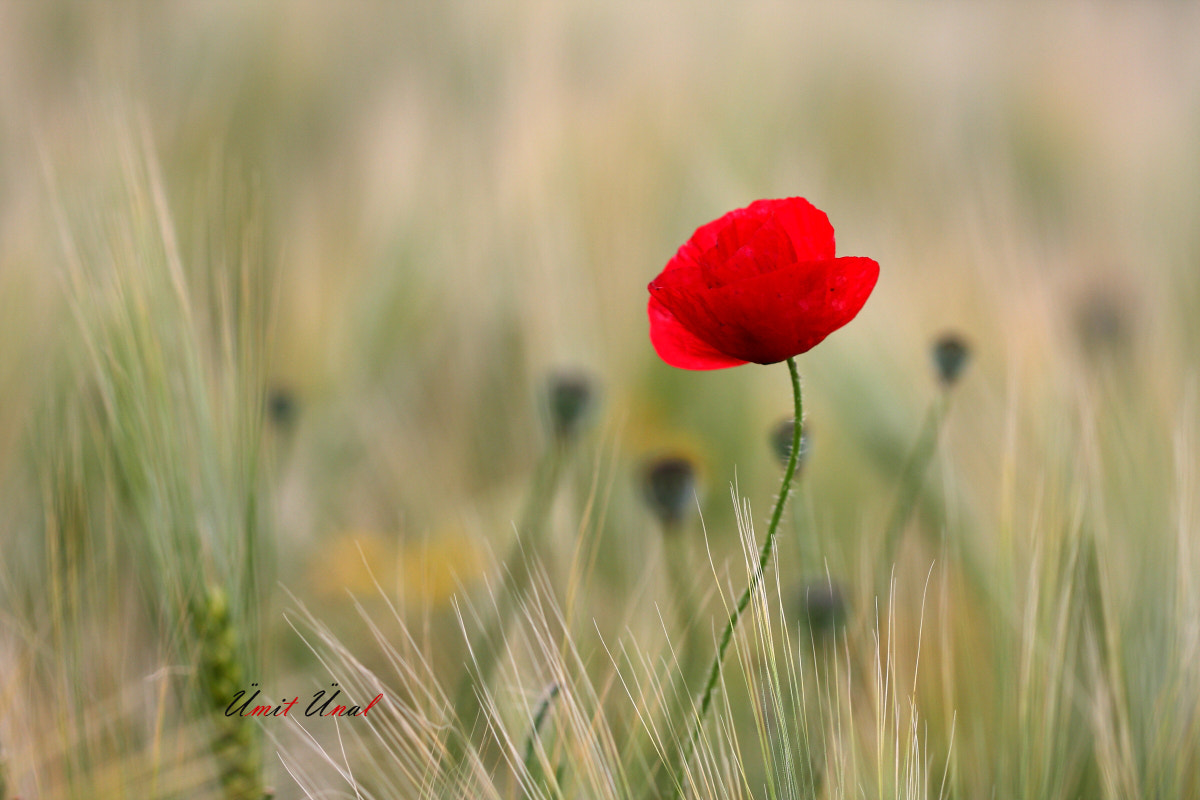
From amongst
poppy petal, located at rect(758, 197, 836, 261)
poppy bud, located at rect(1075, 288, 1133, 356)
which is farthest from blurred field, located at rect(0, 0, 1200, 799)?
poppy petal, located at rect(758, 197, 836, 261)

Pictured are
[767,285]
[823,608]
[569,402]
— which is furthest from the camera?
[569,402]

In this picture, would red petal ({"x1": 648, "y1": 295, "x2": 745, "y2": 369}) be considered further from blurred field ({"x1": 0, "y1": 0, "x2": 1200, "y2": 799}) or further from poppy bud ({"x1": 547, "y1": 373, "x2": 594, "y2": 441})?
poppy bud ({"x1": 547, "y1": 373, "x2": 594, "y2": 441})

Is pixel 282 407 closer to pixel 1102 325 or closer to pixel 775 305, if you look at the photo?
pixel 775 305

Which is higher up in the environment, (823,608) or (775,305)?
(775,305)

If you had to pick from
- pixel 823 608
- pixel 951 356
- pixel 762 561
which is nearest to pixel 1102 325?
pixel 951 356

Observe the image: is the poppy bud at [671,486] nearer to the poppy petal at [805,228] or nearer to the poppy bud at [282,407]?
the poppy petal at [805,228]

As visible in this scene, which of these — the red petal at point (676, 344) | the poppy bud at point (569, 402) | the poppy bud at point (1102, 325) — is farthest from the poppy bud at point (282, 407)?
the poppy bud at point (1102, 325)

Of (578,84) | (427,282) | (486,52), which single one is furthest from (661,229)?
(486,52)
